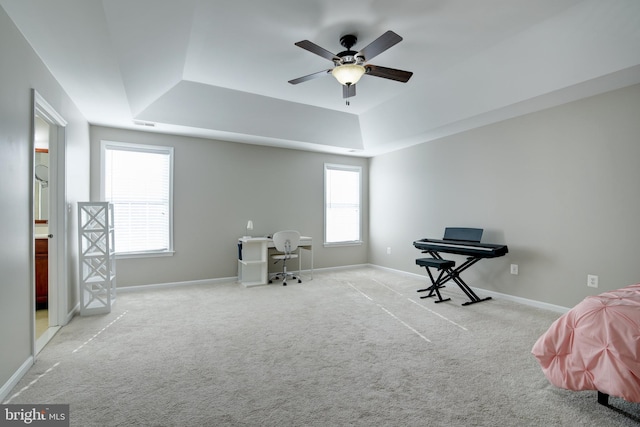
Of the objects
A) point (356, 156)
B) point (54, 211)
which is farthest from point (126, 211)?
point (356, 156)

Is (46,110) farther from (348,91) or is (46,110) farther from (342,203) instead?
(342,203)

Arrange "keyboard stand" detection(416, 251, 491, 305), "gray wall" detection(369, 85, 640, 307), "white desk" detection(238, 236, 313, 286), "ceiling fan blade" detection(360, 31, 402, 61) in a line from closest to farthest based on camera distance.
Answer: "ceiling fan blade" detection(360, 31, 402, 61) < "gray wall" detection(369, 85, 640, 307) < "keyboard stand" detection(416, 251, 491, 305) < "white desk" detection(238, 236, 313, 286)

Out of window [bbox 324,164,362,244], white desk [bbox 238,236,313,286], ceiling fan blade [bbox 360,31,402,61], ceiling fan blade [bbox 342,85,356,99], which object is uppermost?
ceiling fan blade [bbox 360,31,402,61]

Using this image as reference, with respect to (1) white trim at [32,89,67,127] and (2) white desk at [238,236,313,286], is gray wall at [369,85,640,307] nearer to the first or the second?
(2) white desk at [238,236,313,286]

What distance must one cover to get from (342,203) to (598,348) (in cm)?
491

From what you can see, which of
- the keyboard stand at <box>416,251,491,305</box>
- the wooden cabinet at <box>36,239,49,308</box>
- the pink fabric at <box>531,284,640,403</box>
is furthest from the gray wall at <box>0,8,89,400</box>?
the keyboard stand at <box>416,251,491,305</box>

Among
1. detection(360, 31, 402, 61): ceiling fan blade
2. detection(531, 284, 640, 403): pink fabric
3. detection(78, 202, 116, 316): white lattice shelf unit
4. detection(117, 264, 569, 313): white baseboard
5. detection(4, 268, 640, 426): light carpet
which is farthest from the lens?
detection(117, 264, 569, 313): white baseboard

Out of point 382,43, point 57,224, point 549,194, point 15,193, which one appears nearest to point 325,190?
point 549,194

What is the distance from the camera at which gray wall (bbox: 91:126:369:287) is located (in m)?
4.70

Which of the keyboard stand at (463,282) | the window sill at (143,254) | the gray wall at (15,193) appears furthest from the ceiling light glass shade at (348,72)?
the window sill at (143,254)

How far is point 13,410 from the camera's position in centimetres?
182

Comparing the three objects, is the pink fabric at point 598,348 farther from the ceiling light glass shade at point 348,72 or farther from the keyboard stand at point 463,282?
the ceiling light glass shade at point 348,72

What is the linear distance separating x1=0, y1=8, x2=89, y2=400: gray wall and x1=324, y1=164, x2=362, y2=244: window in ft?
14.6

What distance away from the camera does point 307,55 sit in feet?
10.9
